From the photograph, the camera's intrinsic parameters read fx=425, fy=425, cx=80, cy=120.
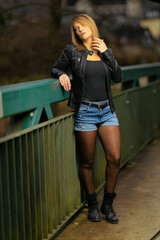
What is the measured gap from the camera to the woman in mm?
3641

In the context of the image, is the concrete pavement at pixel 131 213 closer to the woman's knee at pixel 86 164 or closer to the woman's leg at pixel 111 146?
the woman's leg at pixel 111 146

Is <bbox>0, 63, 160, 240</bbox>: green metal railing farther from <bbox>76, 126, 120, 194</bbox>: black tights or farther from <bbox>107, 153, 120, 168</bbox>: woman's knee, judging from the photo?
<bbox>107, 153, 120, 168</bbox>: woman's knee

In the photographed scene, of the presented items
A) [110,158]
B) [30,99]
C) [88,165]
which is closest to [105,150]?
[110,158]

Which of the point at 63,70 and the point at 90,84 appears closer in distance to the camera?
the point at 90,84

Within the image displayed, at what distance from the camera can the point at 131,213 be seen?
420cm

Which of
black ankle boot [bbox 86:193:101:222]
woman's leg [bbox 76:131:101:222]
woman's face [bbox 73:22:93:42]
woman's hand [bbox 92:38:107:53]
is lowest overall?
black ankle boot [bbox 86:193:101:222]

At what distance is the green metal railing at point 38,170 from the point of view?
2832 mm

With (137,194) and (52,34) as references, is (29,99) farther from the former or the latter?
(52,34)

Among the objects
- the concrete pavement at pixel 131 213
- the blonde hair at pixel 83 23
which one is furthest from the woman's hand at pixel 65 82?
the concrete pavement at pixel 131 213

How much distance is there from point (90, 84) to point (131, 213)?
4.63 feet

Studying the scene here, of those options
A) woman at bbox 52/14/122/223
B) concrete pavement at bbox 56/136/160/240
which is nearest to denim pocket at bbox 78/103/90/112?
woman at bbox 52/14/122/223

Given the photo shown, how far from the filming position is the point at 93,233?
3771 mm

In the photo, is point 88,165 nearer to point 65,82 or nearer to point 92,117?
point 92,117

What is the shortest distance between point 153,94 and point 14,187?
467cm
